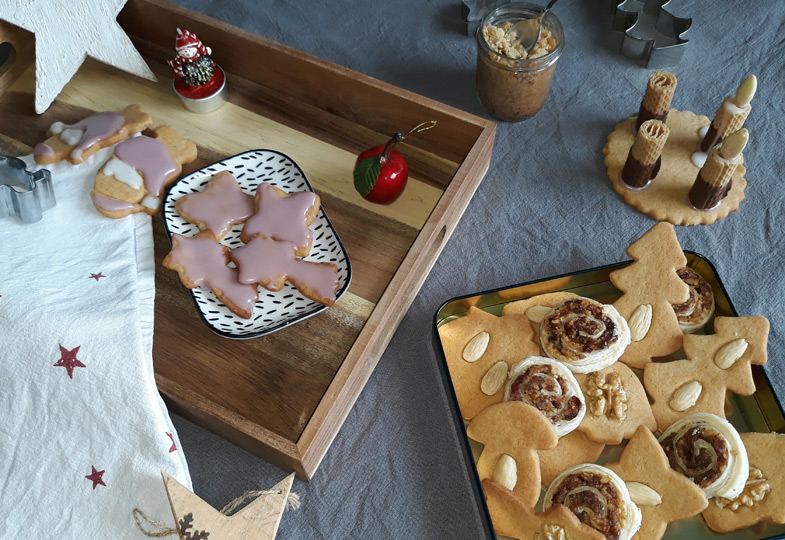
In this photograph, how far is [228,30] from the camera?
111 cm

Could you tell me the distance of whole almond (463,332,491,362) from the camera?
3.08ft

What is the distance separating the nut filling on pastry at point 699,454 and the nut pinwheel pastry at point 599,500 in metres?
0.08

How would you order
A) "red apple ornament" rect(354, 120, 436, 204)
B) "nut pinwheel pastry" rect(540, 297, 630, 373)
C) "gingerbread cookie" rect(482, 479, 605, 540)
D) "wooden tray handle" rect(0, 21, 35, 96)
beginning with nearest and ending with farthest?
1. "gingerbread cookie" rect(482, 479, 605, 540)
2. "nut pinwheel pastry" rect(540, 297, 630, 373)
3. "red apple ornament" rect(354, 120, 436, 204)
4. "wooden tray handle" rect(0, 21, 35, 96)

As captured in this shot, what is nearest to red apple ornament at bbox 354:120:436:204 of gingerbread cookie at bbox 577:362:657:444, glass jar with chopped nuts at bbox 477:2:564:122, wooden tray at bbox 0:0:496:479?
wooden tray at bbox 0:0:496:479

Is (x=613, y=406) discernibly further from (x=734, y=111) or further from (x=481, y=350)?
(x=734, y=111)

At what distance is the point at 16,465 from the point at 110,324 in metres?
0.19

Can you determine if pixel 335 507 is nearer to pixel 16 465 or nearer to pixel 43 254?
pixel 16 465

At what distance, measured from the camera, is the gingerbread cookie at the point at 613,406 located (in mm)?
889

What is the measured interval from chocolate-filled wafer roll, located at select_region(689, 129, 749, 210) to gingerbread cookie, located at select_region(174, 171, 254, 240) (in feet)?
2.05

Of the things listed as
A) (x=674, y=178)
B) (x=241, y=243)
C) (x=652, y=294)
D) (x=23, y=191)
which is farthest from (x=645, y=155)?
(x=23, y=191)

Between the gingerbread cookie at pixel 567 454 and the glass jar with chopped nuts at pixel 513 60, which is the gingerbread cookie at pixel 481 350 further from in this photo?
the glass jar with chopped nuts at pixel 513 60

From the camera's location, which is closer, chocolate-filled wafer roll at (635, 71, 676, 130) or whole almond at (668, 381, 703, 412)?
whole almond at (668, 381, 703, 412)

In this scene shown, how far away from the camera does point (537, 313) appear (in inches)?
37.8

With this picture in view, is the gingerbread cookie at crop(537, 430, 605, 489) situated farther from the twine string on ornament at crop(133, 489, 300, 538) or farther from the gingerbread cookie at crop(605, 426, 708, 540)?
the twine string on ornament at crop(133, 489, 300, 538)
